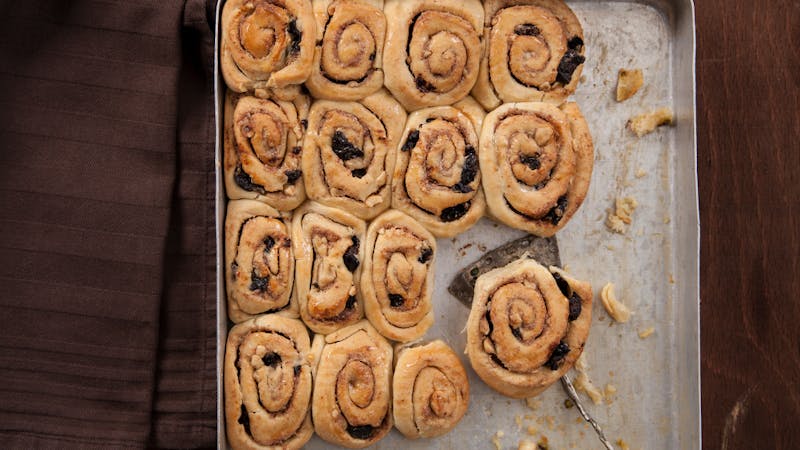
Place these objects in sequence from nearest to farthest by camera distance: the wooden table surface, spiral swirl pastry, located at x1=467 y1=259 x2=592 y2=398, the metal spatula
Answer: spiral swirl pastry, located at x1=467 y1=259 x2=592 y2=398, the metal spatula, the wooden table surface

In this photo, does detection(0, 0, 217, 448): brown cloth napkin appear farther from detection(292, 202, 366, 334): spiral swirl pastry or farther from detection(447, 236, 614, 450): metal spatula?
detection(447, 236, 614, 450): metal spatula

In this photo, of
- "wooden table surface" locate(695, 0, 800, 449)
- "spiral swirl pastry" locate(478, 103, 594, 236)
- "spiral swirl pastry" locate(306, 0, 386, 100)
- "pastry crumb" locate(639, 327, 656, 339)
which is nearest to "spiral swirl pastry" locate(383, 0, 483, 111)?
"spiral swirl pastry" locate(306, 0, 386, 100)

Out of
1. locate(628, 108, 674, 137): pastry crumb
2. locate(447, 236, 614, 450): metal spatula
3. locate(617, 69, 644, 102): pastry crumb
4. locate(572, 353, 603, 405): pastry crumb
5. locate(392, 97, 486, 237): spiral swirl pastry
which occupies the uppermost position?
locate(617, 69, 644, 102): pastry crumb

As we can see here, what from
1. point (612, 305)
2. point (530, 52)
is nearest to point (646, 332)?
point (612, 305)

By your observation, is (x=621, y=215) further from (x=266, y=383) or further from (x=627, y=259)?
(x=266, y=383)

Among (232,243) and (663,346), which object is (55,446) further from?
(663,346)

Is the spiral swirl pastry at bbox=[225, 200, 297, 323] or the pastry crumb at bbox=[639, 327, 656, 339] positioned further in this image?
the pastry crumb at bbox=[639, 327, 656, 339]
